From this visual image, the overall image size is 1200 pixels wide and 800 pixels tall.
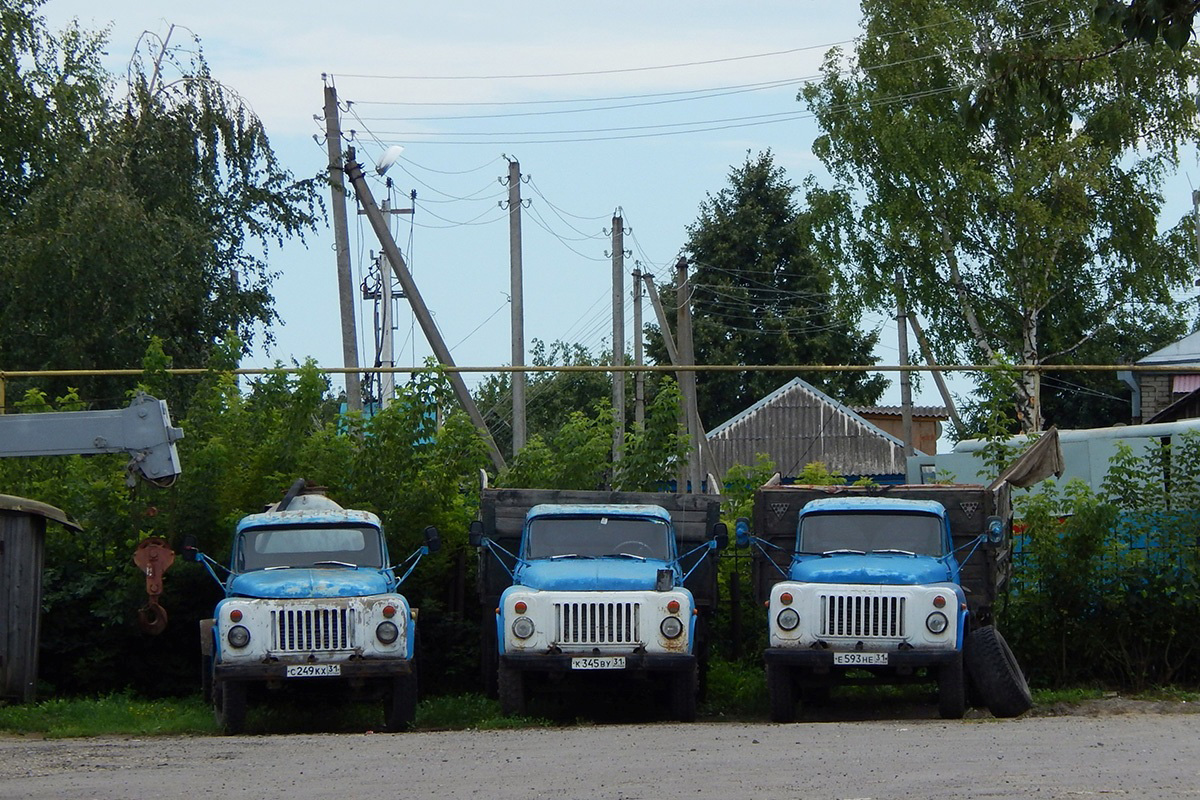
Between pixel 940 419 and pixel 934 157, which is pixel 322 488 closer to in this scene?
pixel 934 157

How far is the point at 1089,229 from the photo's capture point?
111 feet

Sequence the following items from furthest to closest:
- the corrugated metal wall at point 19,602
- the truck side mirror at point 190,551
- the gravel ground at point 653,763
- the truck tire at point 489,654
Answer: the truck tire at point 489,654 → the corrugated metal wall at point 19,602 → the truck side mirror at point 190,551 → the gravel ground at point 653,763

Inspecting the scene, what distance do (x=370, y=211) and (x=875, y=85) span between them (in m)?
16.6

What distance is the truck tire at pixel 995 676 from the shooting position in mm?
13352

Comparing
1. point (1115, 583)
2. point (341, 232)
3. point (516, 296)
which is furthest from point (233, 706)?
point (516, 296)

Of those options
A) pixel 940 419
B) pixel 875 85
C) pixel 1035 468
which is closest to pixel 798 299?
pixel 940 419

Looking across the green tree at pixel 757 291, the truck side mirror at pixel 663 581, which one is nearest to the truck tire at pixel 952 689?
the truck side mirror at pixel 663 581

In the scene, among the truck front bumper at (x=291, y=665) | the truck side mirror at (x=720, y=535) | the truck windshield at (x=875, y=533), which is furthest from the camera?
the truck side mirror at (x=720, y=535)

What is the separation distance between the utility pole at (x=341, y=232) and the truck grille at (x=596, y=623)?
909cm

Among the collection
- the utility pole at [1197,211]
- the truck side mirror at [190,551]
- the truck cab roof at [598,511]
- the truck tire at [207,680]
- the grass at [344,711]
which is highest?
the utility pole at [1197,211]

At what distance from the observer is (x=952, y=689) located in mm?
13156

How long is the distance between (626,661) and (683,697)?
875 mm

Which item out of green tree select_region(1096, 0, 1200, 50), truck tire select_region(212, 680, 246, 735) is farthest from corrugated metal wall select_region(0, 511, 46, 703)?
green tree select_region(1096, 0, 1200, 50)

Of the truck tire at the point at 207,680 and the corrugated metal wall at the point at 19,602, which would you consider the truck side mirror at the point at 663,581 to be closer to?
the truck tire at the point at 207,680
